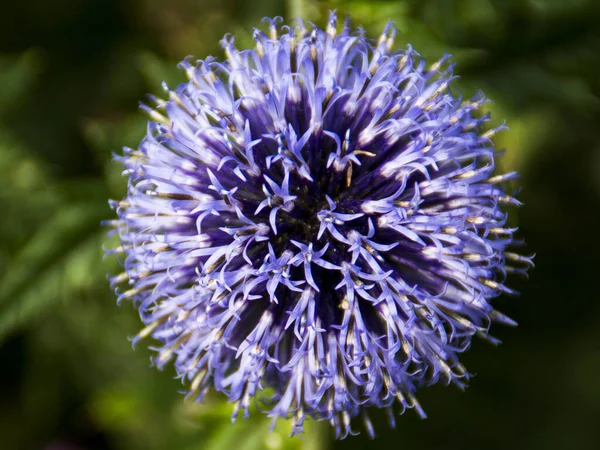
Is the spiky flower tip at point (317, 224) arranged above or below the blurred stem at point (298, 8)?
below

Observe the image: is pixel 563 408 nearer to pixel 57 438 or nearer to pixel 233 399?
pixel 233 399

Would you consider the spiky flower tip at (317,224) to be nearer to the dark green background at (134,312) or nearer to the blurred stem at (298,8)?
the blurred stem at (298,8)

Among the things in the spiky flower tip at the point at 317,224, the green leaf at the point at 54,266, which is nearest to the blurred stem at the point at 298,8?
the spiky flower tip at the point at 317,224

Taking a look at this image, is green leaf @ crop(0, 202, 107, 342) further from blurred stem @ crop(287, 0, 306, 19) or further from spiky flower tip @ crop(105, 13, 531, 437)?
blurred stem @ crop(287, 0, 306, 19)

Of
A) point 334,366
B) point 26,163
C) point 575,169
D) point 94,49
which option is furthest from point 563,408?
point 94,49

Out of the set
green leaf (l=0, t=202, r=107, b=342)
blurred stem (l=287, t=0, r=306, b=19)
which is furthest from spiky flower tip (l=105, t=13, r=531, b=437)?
green leaf (l=0, t=202, r=107, b=342)

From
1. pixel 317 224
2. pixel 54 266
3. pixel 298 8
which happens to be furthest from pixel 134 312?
pixel 298 8

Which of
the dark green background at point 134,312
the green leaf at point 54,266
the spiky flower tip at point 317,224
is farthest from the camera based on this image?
the dark green background at point 134,312

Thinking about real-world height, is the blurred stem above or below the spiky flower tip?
above

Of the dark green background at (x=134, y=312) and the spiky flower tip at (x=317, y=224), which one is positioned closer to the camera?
the spiky flower tip at (x=317, y=224)
